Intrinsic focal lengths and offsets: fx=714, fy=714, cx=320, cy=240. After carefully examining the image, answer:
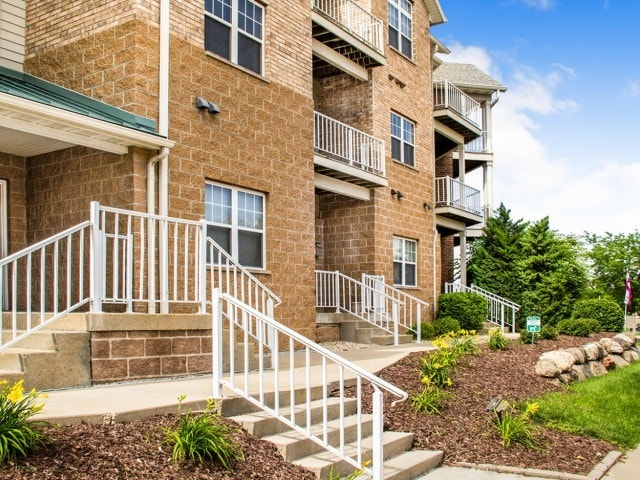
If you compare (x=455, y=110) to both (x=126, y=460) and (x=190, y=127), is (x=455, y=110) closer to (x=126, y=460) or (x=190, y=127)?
(x=190, y=127)

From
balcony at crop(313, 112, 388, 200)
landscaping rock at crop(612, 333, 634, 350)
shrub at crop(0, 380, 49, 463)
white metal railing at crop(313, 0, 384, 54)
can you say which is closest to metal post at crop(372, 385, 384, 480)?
shrub at crop(0, 380, 49, 463)

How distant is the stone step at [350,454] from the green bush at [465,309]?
12546 mm

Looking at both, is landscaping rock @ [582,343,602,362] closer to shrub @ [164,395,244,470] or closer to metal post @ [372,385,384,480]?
metal post @ [372,385,384,480]

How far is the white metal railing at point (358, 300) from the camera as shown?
52.2ft

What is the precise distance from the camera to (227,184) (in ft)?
39.4

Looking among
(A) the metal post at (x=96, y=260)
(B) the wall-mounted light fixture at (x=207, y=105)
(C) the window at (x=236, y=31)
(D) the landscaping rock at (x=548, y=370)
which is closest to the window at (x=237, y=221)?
(B) the wall-mounted light fixture at (x=207, y=105)

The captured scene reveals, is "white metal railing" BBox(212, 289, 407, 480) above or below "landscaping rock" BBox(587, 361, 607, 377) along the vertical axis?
above

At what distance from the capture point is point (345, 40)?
16047mm

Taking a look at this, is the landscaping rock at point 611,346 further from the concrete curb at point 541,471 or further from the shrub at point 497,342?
the concrete curb at point 541,471

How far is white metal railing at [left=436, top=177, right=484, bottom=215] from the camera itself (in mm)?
22438

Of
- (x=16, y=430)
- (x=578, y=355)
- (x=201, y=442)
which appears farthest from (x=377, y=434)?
(x=578, y=355)

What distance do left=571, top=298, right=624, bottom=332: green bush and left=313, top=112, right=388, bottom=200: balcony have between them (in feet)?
22.9

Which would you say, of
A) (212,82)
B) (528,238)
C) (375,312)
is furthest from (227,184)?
(528,238)

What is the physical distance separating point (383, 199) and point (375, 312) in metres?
3.57
